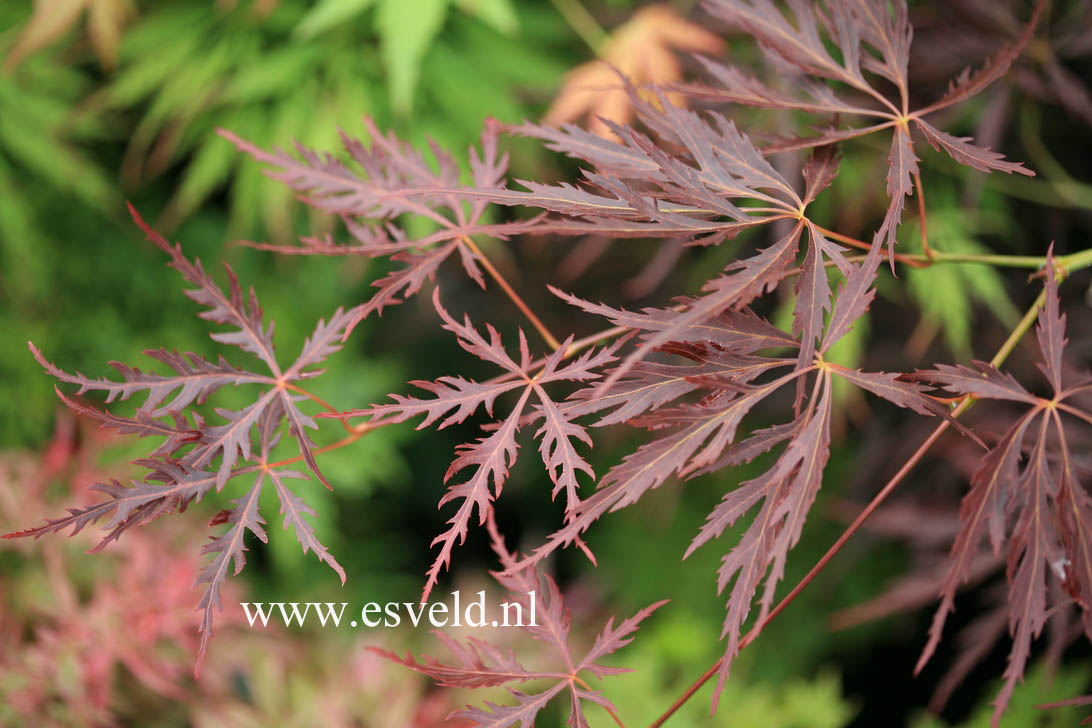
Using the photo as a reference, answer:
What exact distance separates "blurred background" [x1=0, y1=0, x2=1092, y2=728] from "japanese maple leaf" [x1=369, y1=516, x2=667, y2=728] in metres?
0.36

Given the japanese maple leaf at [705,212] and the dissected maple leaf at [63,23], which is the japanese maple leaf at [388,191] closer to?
the japanese maple leaf at [705,212]

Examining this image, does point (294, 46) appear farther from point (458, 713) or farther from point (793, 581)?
point (793, 581)

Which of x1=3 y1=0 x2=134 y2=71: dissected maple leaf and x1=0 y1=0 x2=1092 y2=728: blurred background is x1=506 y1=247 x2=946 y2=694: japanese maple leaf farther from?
x1=3 y1=0 x2=134 y2=71: dissected maple leaf

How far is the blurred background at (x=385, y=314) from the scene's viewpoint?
98 cm

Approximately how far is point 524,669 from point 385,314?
4.77 feet

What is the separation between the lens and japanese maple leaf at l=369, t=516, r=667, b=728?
49 cm

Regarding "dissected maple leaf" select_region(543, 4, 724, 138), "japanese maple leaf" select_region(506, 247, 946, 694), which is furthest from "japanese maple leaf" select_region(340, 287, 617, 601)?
"dissected maple leaf" select_region(543, 4, 724, 138)

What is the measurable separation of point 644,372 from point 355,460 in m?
1.28

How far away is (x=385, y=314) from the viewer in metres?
1.90

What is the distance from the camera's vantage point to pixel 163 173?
1617 millimetres

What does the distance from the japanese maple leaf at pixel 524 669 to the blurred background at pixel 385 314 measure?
1.18 ft

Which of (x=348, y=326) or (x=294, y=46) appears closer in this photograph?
(x=348, y=326)

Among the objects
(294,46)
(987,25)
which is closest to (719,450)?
(987,25)

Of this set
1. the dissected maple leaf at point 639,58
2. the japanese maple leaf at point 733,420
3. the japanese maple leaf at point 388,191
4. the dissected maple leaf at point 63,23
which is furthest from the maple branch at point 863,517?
the dissected maple leaf at point 63,23
